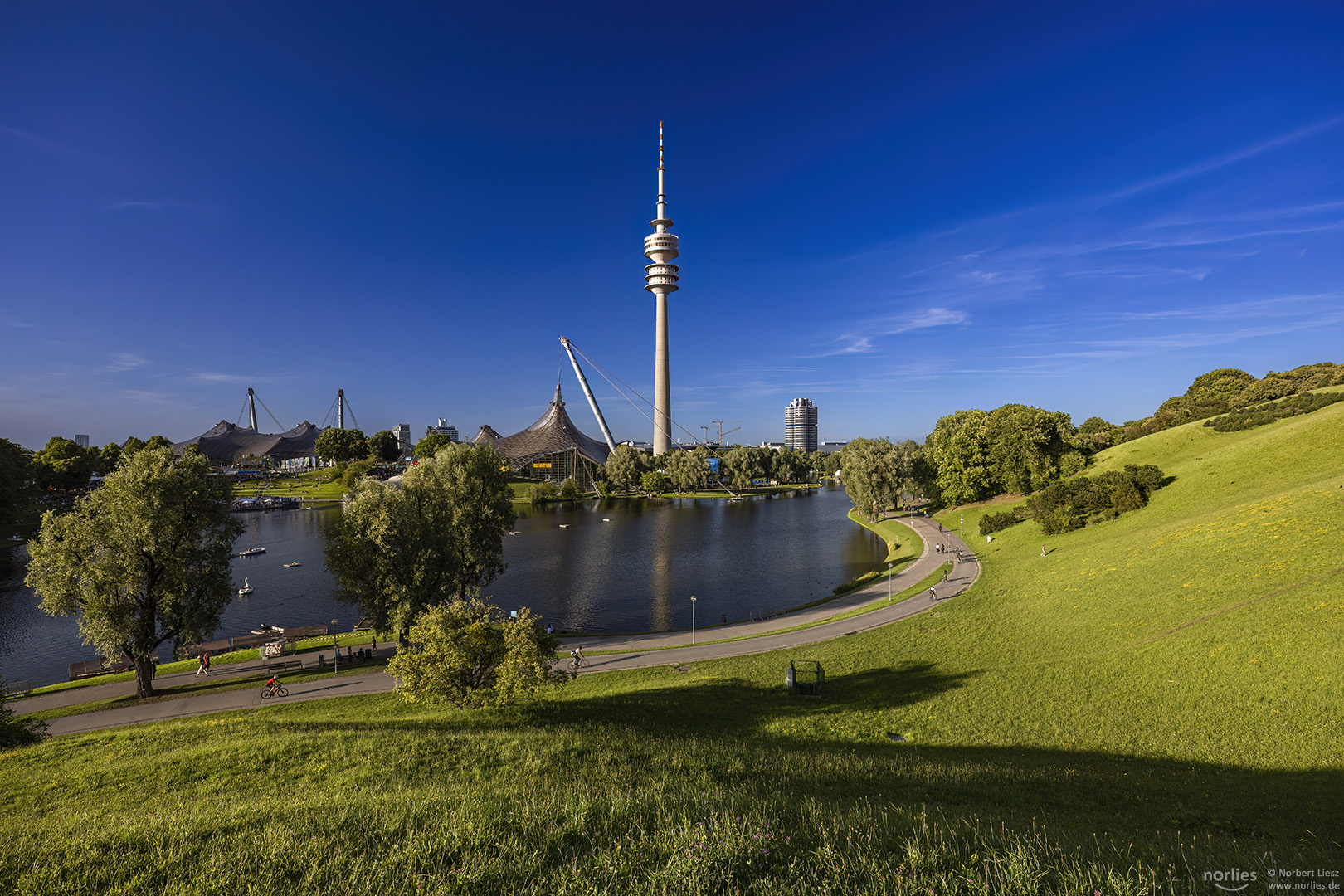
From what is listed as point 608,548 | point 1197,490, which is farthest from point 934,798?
point 608,548

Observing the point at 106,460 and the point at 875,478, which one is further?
the point at 106,460

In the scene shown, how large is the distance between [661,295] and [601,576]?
345 feet

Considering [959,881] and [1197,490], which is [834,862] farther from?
[1197,490]

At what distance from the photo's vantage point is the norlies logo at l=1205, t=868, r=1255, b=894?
4961mm

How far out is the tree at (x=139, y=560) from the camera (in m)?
17.8

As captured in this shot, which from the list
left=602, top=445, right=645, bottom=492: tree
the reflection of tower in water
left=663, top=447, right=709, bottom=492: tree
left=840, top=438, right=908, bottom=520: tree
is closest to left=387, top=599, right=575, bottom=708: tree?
the reflection of tower in water

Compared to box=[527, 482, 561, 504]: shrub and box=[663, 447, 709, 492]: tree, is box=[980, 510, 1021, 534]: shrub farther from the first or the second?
box=[527, 482, 561, 504]: shrub

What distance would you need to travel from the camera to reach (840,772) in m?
9.38

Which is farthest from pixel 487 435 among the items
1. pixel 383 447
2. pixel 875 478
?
pixel 875 478

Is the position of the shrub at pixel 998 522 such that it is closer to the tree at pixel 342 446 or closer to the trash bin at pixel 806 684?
the trash bin at pixel 806 684

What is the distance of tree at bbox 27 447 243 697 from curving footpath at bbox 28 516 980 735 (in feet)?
7.25

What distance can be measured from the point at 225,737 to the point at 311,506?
9315cm

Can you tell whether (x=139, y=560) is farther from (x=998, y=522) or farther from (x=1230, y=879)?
(x=998, y=522)

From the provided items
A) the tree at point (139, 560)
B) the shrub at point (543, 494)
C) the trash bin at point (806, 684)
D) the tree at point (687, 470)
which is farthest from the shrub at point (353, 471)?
the trash bin at point (806, 684)
